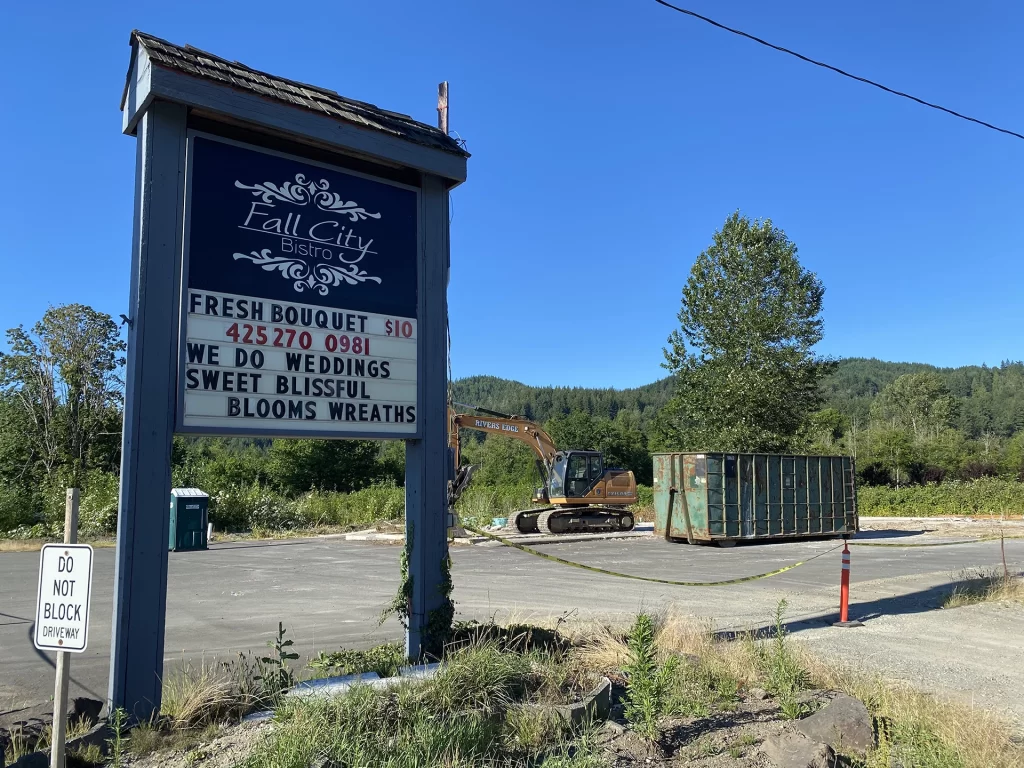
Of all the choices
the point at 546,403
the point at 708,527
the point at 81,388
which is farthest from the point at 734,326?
the point at 546,403

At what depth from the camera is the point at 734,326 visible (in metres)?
37.5

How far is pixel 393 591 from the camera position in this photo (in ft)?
47.8

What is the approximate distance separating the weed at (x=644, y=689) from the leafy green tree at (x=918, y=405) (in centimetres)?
10560

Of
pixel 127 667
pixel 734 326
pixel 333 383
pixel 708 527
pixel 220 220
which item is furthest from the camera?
pixel 734 326

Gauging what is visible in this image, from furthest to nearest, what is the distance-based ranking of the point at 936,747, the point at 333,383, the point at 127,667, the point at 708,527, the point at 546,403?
the point at 546,403, the point at 708,527, the point at 333,383, the point at 127,667, the point at 936,747

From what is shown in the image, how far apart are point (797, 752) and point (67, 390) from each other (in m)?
46.6

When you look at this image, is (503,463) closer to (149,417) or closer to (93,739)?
(149,417)

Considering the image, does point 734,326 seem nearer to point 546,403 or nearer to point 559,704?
point 559,704

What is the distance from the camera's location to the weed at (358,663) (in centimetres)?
654

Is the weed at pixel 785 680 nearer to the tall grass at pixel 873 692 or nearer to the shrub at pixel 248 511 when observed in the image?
the tall grass at pixel 873 692

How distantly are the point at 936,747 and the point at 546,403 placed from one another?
163m

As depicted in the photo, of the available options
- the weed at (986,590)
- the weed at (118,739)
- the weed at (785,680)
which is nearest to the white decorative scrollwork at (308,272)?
the weed at (118,739)

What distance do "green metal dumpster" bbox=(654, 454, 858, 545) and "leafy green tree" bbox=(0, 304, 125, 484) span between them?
3782 centimetres

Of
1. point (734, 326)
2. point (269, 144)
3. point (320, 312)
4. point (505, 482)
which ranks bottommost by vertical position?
point (505, 482)
